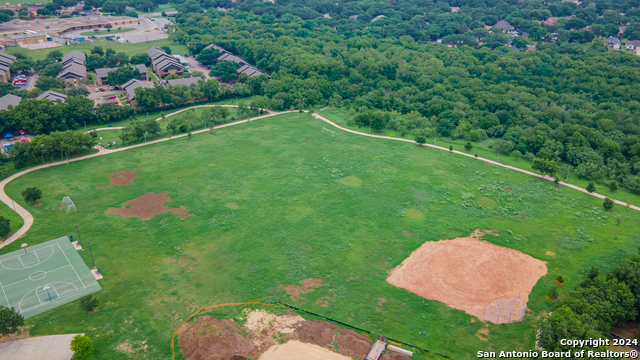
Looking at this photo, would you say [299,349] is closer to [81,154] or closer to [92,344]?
[92,344]

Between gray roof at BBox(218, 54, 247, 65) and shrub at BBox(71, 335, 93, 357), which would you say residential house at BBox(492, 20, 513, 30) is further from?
shrub at BBox(71, 335, 93, 357)

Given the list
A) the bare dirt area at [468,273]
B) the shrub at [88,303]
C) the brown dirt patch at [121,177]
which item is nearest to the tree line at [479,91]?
the bare dirt area at [468,273]

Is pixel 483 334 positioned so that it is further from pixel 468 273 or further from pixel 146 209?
pixel 146 209

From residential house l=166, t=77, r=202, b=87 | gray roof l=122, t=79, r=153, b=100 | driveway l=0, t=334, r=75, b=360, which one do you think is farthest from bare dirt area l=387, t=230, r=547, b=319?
residential house l=166, t=77, r=202, b=87

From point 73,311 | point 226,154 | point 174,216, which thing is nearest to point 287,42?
point 226,154

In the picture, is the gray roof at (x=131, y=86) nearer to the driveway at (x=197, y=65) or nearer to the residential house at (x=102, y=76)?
the residential house at (x=102, y=76)

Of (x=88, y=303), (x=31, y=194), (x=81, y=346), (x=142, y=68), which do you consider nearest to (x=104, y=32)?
(x=142, y=68)
